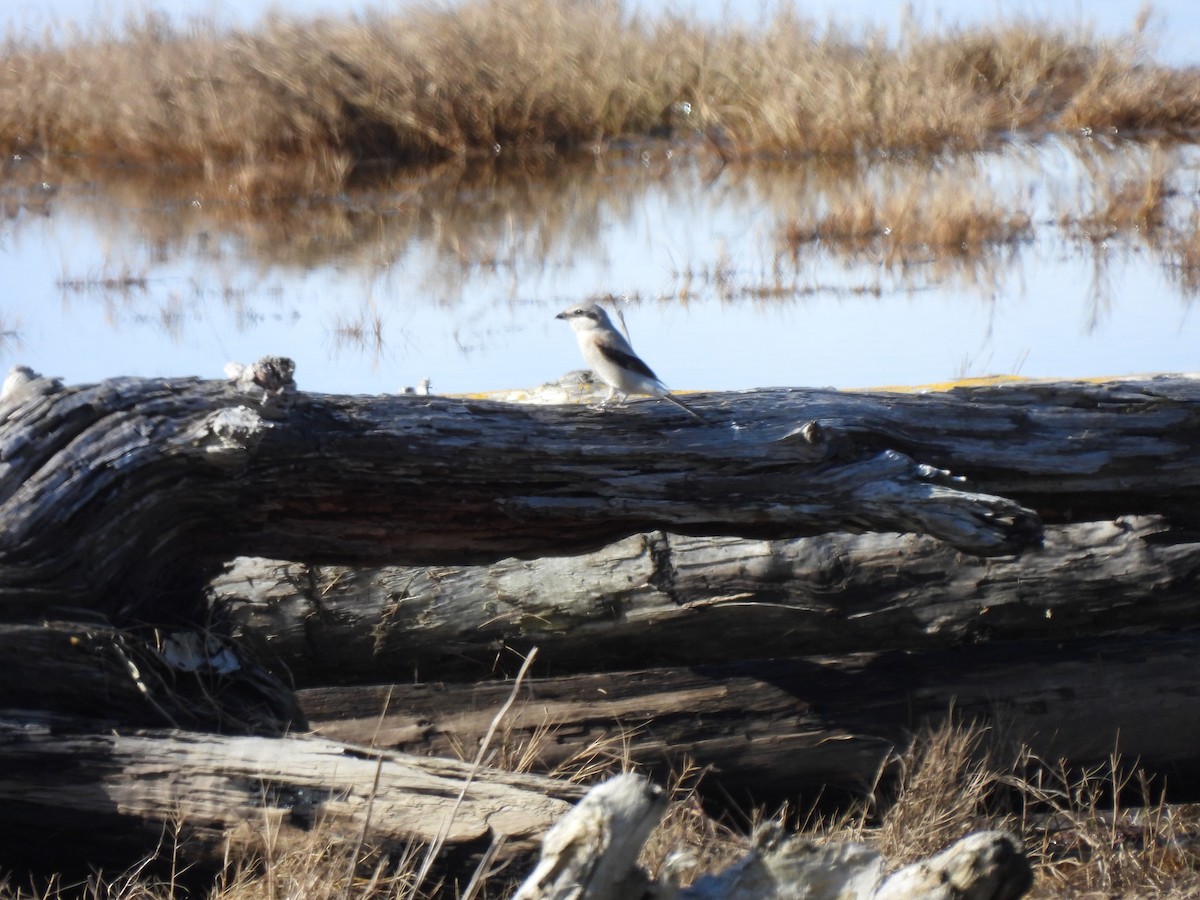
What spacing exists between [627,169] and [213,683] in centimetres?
1732

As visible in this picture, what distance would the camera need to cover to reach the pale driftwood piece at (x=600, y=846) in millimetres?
2824

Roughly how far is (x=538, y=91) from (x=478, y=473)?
18369 millimetres

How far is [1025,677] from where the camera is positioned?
4941 millimetres

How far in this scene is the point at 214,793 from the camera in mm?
3848

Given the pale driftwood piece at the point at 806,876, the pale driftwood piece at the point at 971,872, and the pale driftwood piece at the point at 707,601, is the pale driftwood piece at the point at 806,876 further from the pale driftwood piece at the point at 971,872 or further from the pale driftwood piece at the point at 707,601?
the pale driftwood piece at the point at 707,601

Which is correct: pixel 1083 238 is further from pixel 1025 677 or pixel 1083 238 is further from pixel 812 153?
pixel 1025 677

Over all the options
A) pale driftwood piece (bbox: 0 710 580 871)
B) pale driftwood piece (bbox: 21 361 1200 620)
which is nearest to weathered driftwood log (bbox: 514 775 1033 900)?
pale driftwood piece (bbox: 0 710 580 871)

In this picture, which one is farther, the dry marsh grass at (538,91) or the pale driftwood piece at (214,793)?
the dry marsh grass at (538,91)

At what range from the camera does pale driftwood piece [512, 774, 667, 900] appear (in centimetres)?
282

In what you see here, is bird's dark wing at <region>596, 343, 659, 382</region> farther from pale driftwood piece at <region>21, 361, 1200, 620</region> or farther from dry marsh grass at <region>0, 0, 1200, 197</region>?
dry marsh grass at <region>0, 0, 1200, 197</region>

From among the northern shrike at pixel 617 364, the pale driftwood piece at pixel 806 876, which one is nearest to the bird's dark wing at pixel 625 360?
the northern shrike at pixel 617 364

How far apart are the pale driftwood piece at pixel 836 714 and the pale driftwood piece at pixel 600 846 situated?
6.35 ft

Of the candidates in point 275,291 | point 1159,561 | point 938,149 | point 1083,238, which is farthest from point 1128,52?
point 1159,561

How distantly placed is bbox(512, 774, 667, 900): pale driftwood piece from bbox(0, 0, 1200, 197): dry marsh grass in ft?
55.6
